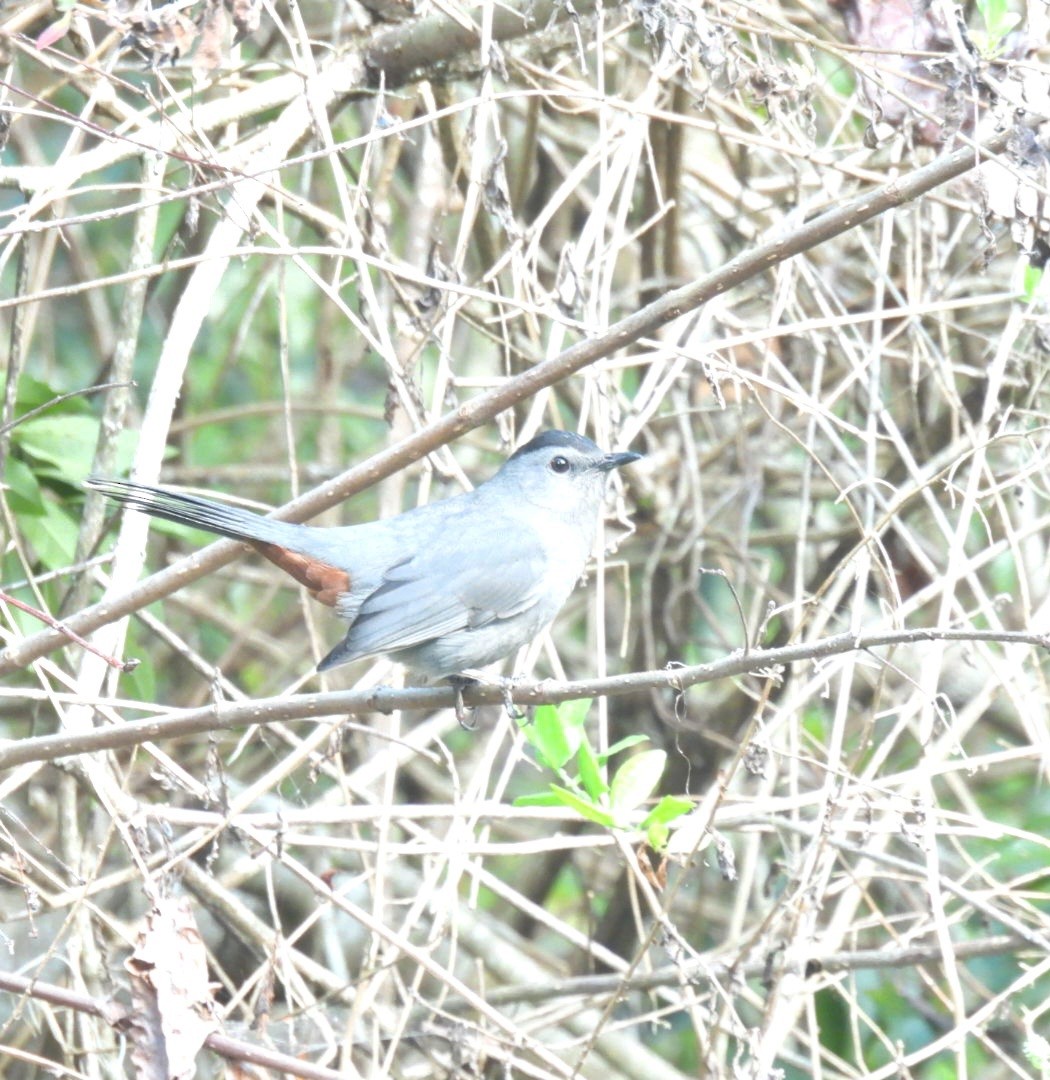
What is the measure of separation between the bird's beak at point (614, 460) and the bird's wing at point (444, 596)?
0.27 metres

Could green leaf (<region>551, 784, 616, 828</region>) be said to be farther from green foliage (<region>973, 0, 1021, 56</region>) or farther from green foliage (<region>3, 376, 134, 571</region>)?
green foliage (<region>973, 0, 1021, 56</region>)

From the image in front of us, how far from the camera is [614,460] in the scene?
143 inches

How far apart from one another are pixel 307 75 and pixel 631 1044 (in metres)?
3.26

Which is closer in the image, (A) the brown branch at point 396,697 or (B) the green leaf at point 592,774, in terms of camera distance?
(A) the brown branch at point 396,697

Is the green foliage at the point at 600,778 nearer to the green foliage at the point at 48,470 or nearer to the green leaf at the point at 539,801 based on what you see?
the green leaf at the point at 539,801

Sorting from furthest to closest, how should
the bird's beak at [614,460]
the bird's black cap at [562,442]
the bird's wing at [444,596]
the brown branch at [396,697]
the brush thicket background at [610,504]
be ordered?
the bird's black cap at [562,442]
the bird's beak at [614,460]
the bird's wing at [444,596]
the brush thicket background at [610,504]
the brown branch at [396,697]

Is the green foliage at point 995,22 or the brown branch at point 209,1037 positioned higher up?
the green foliage at point 995,22

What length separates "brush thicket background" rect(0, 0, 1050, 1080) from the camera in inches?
119

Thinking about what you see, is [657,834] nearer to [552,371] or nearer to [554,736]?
[554,736]

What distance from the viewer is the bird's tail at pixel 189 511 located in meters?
2.94

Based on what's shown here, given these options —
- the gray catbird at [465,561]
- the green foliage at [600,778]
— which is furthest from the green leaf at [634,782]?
the gray catbird at [465,561]

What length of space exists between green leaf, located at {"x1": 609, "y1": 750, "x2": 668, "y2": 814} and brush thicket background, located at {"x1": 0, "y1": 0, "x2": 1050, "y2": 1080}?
9 centimetres

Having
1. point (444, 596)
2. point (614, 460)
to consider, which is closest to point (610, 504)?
point (614, 460)

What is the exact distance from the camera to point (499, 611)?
3.56 m
